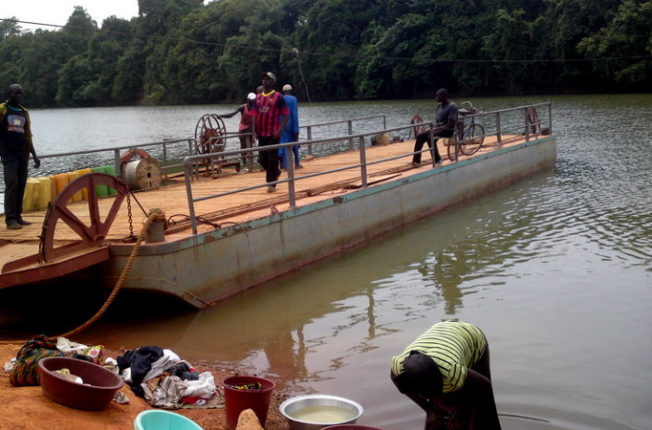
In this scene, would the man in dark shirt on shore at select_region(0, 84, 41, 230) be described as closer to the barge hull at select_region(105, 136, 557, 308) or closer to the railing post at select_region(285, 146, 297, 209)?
the barge hull at select_region(105, 136, 557, 308)

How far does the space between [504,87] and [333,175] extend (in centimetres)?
5279

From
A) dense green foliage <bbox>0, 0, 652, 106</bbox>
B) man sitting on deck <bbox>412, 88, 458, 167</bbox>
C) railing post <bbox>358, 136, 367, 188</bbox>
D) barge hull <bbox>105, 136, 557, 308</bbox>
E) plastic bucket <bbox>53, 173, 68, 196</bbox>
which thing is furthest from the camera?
dense green foliage <bbox>0, 0, 652, 106</bbox>

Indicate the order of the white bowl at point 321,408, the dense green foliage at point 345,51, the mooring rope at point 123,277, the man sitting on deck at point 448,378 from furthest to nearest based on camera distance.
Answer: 1. the dense green foliage at point 345,51
2. the mooring rope at point 123,277
3. the white bowl at point 321,408
4. the man sitting on deck at point 448,378

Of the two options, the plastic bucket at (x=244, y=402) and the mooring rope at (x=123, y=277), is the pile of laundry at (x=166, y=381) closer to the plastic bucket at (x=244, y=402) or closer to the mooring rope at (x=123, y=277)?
the plastic bucket at (x=244, y=402)

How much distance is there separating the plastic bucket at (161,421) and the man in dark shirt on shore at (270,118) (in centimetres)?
677

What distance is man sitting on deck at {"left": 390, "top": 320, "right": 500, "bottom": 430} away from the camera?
3689mm

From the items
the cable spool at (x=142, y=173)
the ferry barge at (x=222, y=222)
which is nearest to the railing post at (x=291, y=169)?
the ferry barge at (x=222, y=222)

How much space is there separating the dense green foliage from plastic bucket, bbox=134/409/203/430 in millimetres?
35208

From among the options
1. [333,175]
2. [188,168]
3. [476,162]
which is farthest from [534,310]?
[476,162]

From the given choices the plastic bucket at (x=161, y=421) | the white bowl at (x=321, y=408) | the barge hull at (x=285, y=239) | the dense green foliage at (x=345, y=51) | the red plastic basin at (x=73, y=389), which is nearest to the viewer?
the plastic bucket at (x=161, y=421)

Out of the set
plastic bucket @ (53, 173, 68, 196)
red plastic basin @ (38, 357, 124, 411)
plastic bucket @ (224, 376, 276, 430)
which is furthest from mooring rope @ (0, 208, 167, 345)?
plastic bucket @ (53, 173, 68, 196)

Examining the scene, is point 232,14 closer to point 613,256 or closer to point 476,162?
point 476,162

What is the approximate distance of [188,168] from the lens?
341 inches

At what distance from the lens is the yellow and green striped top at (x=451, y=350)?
3713 millimetres
